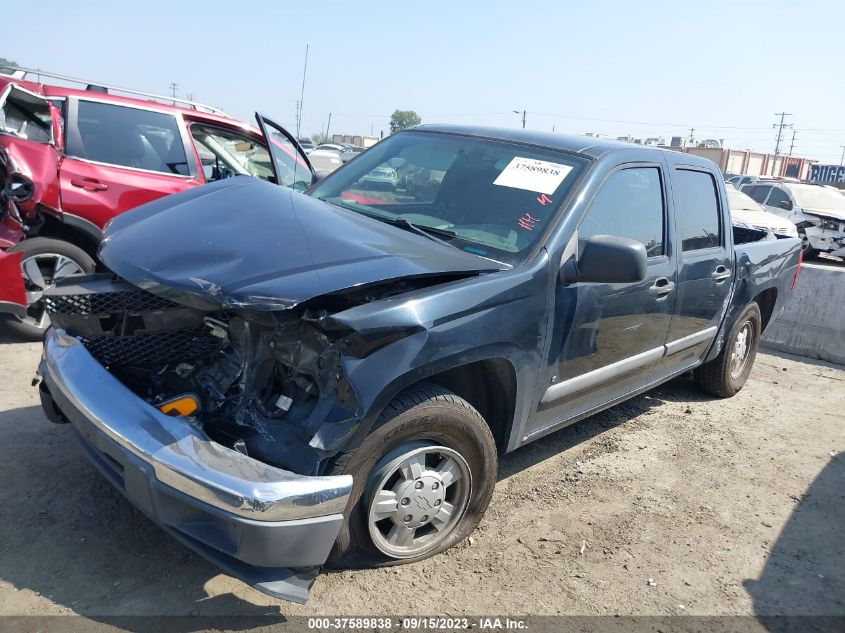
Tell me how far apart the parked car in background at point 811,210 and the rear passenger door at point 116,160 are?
13.3m

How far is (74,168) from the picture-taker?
523 cm

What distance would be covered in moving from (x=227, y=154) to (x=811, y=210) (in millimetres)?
13704

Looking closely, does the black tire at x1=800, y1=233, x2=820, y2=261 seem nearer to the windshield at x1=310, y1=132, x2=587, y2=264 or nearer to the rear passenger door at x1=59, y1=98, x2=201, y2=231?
the windshield at x1=310, y1=132, x2=587, y2=264

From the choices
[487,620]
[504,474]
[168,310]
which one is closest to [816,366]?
[504,474]

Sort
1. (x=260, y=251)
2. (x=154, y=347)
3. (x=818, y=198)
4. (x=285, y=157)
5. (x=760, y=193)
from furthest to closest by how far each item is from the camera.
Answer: (x=760, y=193)
(x=818, y=198)
(x=285, y=157)
(x=154, y=347)
(x=260, y=251)

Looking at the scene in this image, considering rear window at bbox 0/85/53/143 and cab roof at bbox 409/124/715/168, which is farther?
rear window at bbox 0/85/53/143

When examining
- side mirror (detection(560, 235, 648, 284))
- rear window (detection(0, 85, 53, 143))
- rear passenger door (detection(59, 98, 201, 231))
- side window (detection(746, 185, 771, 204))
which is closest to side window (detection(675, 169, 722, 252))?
side mirror (detection(560, 235, 648, 284))

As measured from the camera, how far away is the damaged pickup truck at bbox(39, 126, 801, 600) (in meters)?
2.36

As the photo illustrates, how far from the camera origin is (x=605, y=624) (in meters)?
2.78

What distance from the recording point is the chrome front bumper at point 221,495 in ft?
7.26

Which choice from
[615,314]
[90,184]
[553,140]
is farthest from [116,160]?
[615,314]

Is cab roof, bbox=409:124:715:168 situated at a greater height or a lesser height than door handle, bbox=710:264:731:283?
greater

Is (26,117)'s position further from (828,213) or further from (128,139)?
(828,213)

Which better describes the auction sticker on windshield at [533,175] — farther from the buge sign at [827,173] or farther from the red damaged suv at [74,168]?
the buge sign at [827,173]
